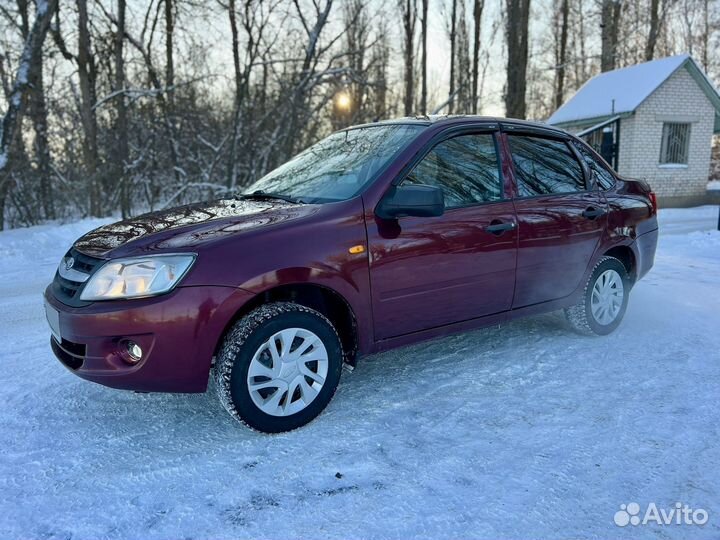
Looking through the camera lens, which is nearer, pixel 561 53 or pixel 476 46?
pixel 476 46

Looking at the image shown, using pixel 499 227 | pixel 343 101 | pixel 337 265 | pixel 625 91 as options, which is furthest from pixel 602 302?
pixel 625 91

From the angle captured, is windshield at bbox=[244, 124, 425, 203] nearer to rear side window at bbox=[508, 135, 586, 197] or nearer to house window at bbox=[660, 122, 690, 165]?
rear side window at bbox=[508, 135, 586, 197]

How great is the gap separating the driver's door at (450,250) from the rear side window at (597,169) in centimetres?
109

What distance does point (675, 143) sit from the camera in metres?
18.2

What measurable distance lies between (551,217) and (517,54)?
16.2m

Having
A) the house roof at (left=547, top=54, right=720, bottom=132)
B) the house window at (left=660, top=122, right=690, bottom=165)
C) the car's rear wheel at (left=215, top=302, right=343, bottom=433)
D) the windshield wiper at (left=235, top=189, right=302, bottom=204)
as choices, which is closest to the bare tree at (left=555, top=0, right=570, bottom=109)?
the house roof at (left=547, top=54, right=720, bottom=132)

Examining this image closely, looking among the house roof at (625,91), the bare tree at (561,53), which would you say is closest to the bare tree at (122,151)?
the house roof at (625,91)

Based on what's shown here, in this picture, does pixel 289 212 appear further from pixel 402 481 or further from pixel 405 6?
pixel 405 6

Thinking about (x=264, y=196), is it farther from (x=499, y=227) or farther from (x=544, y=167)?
(x=544, y=167)

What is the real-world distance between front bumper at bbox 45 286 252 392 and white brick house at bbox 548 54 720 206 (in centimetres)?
1696

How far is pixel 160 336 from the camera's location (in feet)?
8.23

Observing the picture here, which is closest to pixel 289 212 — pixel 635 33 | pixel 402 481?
pixel 402 481

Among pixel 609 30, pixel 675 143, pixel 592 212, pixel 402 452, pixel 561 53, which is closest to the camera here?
pixel 402 452

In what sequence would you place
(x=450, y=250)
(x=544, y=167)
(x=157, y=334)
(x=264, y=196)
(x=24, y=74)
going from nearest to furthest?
(x=157, y=334)
(x=450, y=250)
(x=264, y=196)
(x=544, y=167)
(x=24, y=74)
